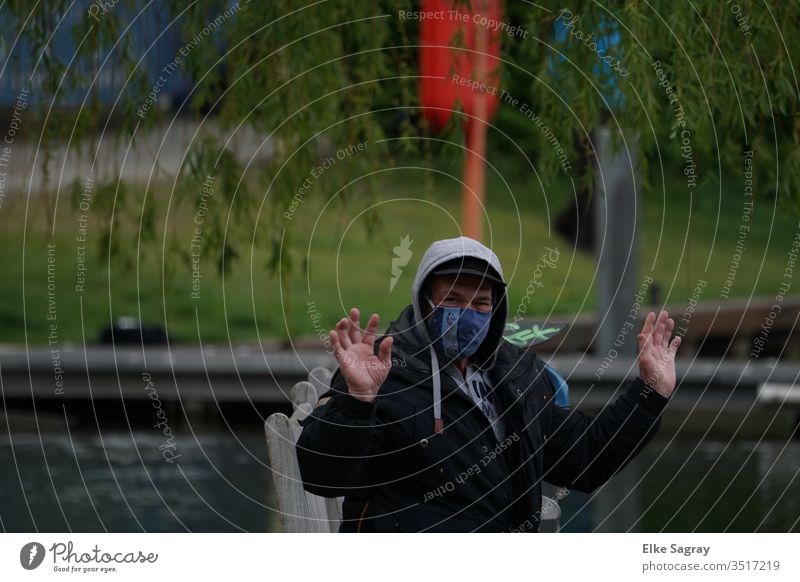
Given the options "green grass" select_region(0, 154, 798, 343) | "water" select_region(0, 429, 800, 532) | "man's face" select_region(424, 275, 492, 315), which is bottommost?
"water" select_region(0, 429, 800, 532)

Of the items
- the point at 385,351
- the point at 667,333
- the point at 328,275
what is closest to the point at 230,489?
the point at 667,333

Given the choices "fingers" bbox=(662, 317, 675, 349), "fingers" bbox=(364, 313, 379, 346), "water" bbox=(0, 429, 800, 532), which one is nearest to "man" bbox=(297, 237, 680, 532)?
"fingers" bbox=(364, 313, 379, 346)

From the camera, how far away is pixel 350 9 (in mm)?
7020

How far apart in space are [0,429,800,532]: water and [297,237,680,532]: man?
423 centimetres

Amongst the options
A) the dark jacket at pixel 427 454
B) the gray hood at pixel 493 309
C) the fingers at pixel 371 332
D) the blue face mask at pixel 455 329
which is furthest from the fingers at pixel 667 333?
the fingers at pixel 371 332

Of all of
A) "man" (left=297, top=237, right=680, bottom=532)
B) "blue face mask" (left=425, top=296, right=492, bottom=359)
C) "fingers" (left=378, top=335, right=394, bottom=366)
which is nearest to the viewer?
"fingers" (left=378, top=335, right=394, bottom=366)

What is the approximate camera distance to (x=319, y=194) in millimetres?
11062

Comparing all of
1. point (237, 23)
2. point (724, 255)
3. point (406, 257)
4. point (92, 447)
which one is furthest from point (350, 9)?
point (724, 255)

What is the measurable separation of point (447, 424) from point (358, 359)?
47 cm

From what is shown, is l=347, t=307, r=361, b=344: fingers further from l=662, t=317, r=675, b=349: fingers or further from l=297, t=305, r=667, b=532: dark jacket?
l=662, t=317, r=675, b=349: fingers

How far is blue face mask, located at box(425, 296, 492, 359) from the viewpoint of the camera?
185 inches

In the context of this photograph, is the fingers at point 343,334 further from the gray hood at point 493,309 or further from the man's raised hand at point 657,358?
the man's raised hand at point 657,358
